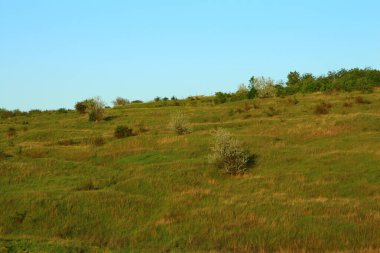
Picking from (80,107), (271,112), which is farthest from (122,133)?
(80,107)

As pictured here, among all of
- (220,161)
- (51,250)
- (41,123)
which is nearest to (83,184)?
(220,161)

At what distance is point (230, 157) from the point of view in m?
26.6

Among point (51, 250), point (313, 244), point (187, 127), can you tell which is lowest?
point (313, 244)

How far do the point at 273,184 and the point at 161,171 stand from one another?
6.46m

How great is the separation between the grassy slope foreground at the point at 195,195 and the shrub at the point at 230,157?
0.62 meters

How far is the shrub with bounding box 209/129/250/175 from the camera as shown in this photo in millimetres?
26297

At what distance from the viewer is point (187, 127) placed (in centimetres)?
4059

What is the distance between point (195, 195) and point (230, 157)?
483 cm

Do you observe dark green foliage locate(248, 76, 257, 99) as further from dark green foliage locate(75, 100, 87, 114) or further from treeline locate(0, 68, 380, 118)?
A: dark green foliage locate(75, 100, 87, 114)

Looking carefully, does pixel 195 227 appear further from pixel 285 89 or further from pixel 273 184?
pixel 285 89

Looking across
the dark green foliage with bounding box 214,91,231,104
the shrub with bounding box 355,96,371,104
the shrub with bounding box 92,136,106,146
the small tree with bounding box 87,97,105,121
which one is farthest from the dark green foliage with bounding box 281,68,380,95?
the shrub with bounding box 92,136,106,146

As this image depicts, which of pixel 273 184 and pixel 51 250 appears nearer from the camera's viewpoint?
pixel 51 250

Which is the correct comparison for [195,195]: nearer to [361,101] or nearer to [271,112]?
[271,112]

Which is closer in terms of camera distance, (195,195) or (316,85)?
(195,195)
